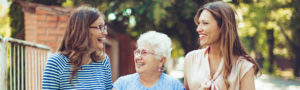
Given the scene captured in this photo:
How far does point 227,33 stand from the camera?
2455 millimetres

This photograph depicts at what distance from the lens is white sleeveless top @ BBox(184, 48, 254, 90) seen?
8.01 feet

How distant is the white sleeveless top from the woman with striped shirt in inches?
31.6

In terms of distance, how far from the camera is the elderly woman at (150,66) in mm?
2691

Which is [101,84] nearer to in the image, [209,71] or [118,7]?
[209,71]

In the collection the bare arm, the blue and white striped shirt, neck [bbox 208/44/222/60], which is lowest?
the bare arm

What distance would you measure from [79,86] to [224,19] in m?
1.30

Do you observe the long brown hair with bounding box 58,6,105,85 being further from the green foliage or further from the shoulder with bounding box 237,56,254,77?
the green foliage

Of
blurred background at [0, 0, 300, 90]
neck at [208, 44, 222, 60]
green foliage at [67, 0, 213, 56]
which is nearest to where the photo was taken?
neck at [208, 44, 222, 60]

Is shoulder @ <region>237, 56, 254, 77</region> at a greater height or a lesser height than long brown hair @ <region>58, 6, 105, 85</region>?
lesser

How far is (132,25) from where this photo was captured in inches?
328

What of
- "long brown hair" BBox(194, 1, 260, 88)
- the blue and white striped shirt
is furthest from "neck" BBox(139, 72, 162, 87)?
"long brown hair" BBox(194, 1, 260, 88)

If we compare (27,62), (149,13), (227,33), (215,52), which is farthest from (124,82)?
(149,13)

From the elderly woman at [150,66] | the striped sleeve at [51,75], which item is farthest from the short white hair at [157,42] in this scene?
the striped sleeve at [51,75]

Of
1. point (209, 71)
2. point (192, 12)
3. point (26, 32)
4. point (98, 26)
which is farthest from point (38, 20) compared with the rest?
point (192, 12)
